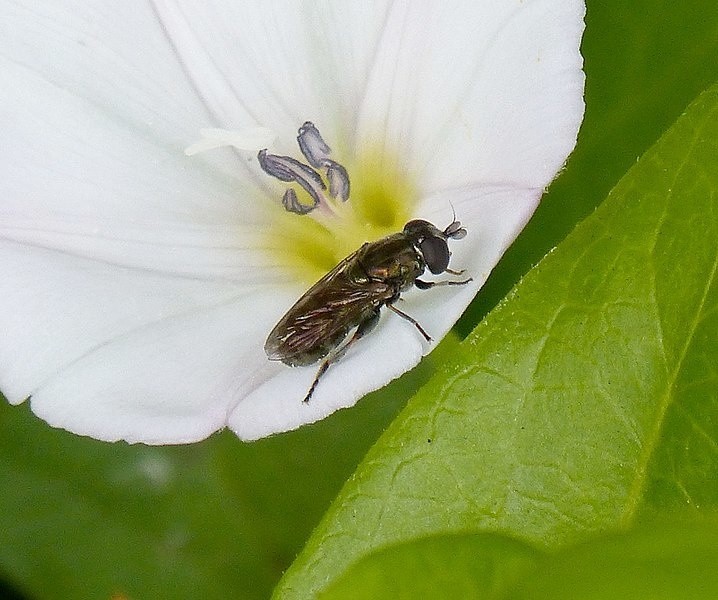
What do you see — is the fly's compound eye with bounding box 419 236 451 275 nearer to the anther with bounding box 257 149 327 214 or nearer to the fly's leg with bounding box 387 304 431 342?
the fly's leg with bounding box 387 304 431 342

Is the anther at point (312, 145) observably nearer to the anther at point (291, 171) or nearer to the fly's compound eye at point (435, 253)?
the anther at point (291, 171)

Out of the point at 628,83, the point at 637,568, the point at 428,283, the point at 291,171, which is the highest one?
the point at 637,568

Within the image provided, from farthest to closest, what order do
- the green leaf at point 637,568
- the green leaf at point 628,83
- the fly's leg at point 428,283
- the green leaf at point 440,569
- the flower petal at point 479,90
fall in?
the green leaf at point 628,83, the fly's leg at point 428,283, the flower petal at point 479,90, the green leaf at point 440,569, the green leaf at point 637,568

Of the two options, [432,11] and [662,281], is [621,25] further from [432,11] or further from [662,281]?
[662,281]

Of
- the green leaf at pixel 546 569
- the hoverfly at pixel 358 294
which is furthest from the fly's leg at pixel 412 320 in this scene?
the green leaf at pixel 546 569

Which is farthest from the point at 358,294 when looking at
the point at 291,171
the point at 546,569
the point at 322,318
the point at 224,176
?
the point at 546,569

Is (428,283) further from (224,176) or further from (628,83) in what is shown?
(628,83)

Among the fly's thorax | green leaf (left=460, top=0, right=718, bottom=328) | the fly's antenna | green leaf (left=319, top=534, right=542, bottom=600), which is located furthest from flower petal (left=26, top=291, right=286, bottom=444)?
green leaf (left=460, top=0, right=718, bottom=328)

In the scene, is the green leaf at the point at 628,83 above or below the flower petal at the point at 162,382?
below
